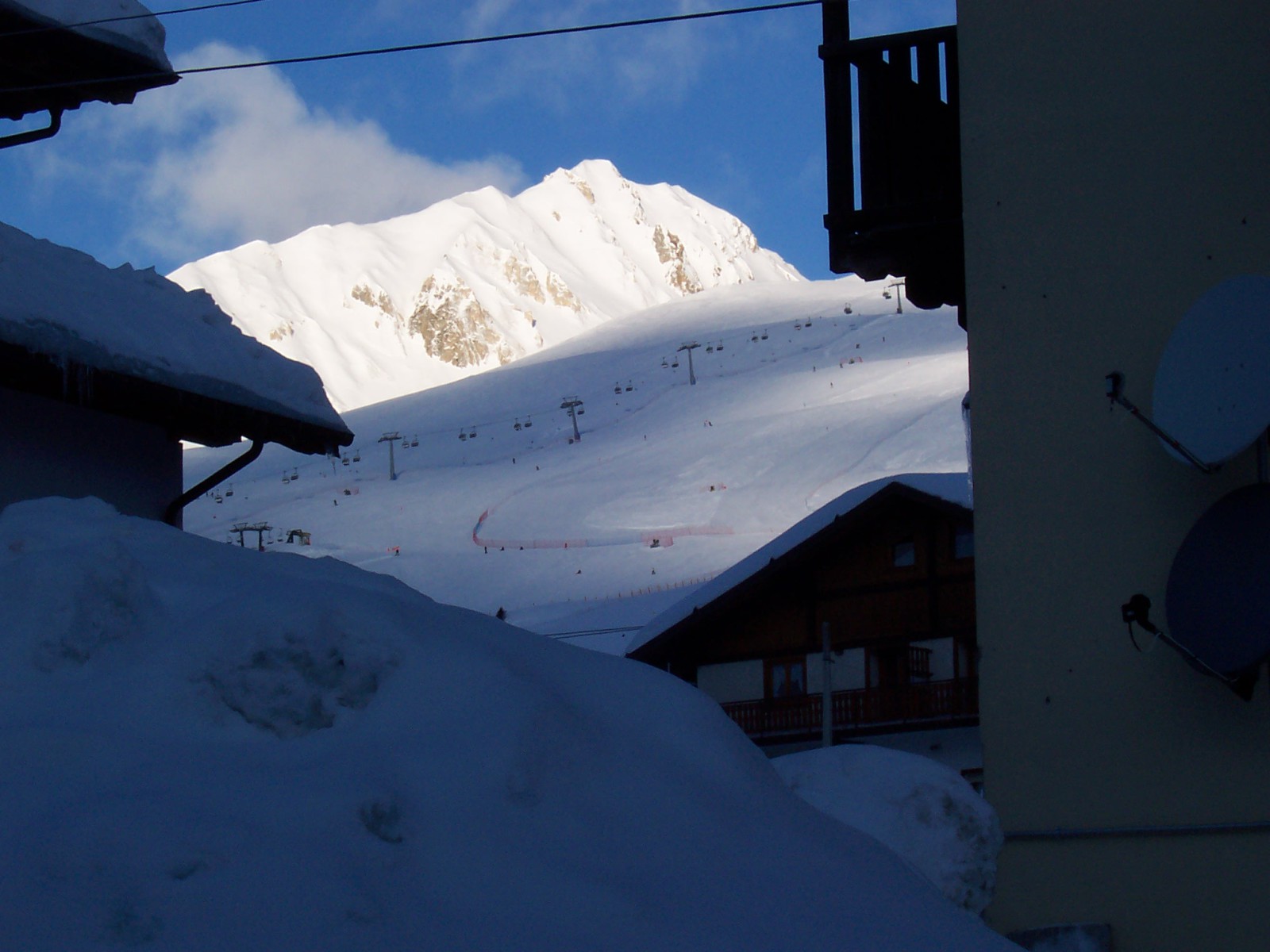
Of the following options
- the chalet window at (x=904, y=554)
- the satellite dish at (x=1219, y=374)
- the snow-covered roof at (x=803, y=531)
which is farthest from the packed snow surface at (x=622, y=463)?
the satellite dish at (x=1219, y=374)

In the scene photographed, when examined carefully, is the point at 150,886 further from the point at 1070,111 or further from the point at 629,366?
the point at 629,366

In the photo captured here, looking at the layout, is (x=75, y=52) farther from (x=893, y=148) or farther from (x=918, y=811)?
(x=918, y=811)

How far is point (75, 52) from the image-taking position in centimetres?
938

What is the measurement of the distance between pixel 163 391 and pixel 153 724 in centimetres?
558

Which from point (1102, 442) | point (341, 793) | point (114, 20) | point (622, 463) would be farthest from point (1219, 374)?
point (622, 463)

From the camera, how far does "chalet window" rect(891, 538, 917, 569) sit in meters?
18.7

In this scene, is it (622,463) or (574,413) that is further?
(574,413)

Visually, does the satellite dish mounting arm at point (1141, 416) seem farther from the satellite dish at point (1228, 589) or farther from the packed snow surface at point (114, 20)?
the packed snow surface at point (114, 20)

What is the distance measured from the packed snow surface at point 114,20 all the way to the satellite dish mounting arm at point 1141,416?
637 cm

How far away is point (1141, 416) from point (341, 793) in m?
4.91

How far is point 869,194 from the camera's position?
7.57 meters

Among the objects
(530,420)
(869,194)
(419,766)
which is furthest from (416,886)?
(530,420)

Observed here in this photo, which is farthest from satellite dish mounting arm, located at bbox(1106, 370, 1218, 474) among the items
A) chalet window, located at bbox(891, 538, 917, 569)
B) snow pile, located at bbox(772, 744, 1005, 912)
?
chalet window, located at bbox(891, 538, 917, 569)

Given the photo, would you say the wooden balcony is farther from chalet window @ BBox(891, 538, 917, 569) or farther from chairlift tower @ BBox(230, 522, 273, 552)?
chairlift tower @ BBox(230, 522, 273, 552)
